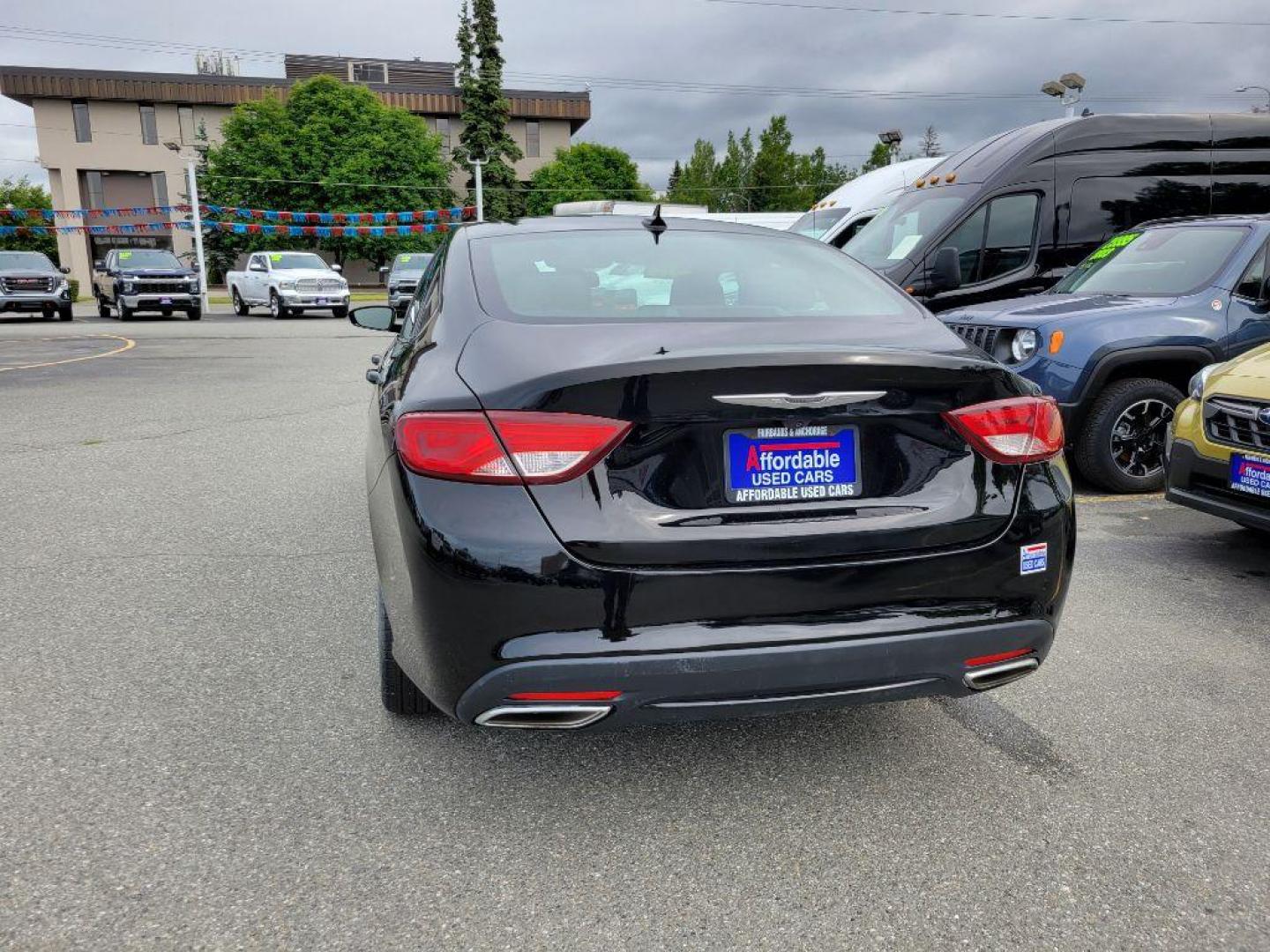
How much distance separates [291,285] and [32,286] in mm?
5977

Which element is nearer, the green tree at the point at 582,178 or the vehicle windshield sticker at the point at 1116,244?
the vehicle windshield sticker at the point at 1116,244

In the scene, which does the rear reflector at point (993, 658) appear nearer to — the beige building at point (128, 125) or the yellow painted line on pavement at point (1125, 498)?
the yellow painted line on pavement at point (1125, 498)

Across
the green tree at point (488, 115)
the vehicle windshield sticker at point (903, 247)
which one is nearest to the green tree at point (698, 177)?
the green tree at point (488, 115)

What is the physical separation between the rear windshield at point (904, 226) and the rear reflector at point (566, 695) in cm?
739

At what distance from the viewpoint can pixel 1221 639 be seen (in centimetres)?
393

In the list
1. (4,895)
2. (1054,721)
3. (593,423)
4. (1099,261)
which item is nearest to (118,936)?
(4,895)

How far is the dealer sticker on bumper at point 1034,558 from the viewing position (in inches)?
99.2

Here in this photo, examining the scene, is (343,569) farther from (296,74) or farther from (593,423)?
(296,74)

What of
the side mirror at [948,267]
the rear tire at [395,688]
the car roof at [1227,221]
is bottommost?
the rear tire at [395,688]

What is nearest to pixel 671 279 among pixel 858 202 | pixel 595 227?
pixel 595 227

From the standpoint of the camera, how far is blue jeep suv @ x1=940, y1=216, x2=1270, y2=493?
6.01 metres

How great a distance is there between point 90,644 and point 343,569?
119cm

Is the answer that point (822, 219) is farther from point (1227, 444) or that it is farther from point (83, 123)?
point (83, 123)

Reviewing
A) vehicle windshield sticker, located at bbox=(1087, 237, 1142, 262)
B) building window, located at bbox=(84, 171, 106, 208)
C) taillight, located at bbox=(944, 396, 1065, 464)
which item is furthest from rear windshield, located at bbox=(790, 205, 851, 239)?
building window, located at bbox=(84, 171, 106, 208)
